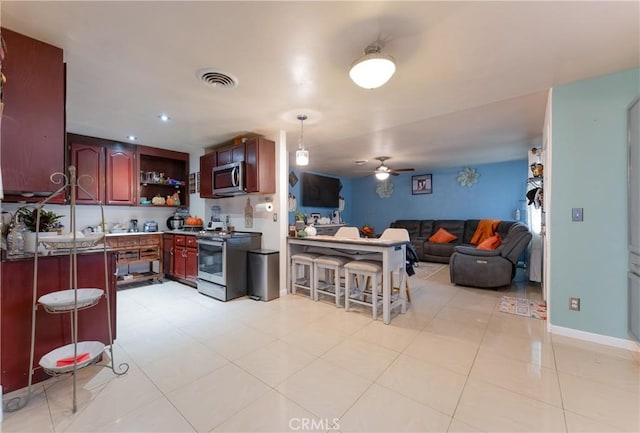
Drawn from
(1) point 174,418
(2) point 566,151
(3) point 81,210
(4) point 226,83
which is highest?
(4) point 226,83

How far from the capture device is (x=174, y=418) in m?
1.53

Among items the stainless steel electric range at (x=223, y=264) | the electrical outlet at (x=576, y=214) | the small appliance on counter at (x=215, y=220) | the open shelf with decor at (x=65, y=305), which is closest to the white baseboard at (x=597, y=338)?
the electrical outlet at (x=576, y=214)

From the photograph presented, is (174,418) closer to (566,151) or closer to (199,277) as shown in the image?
(199,277)

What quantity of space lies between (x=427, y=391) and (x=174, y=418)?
155 centimetres

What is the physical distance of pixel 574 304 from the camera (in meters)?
A: 2.51

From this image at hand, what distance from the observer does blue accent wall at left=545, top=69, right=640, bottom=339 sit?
2322 millimetres

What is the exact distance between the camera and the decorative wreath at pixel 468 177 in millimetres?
6677

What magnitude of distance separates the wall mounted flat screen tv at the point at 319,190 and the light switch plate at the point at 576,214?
556 centimetres

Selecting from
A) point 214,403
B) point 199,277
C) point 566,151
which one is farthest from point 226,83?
point 566,151

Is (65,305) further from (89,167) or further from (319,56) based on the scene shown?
(89,167)

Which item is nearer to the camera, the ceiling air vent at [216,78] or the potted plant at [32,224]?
the potted plant at [32,224]

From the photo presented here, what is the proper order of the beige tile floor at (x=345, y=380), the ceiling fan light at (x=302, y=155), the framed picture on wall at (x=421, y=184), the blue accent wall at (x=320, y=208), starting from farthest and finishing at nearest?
the framed picture on wall at (x=421, y=184) < the blue accent wall at (x=320, y=208) < the ceiling fan light at (x=302, y=155) < the beige tile floor at (x=345, y=380)

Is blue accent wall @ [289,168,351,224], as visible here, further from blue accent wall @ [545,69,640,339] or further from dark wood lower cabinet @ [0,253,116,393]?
blue accent wall @ [545,69,640,339]

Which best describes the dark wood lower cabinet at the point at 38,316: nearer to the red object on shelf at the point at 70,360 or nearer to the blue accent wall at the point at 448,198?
the red object on shelf at the point at 70,360
